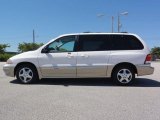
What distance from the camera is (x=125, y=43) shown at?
10.7 metres

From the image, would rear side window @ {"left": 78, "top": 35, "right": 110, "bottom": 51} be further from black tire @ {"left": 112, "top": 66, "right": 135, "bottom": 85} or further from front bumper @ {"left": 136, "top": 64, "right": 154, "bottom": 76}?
front bumper @ {"left": 136, "top": 64, "right": 154, "bottom": 76}

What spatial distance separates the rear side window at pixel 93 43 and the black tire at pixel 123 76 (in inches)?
35.1

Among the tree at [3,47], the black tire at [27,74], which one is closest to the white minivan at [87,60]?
the black tire at [27,74]

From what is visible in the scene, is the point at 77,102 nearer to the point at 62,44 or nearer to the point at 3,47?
the point at 62,44

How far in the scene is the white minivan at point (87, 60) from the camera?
34.3 feet

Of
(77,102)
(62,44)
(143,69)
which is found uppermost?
(62,44)

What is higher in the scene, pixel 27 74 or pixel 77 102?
pixel 27 74

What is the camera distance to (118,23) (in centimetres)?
3316

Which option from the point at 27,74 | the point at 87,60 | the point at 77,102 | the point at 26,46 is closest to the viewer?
the point at 77,102

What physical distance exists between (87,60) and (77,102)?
10.7 ft

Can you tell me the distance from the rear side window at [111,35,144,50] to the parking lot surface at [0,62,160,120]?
54.0 inches

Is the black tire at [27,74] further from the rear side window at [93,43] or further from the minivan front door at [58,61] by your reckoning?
the rear side window at [93,43]

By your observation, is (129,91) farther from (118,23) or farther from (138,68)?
(118,23)

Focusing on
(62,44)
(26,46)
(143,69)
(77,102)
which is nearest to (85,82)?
(62,44)
